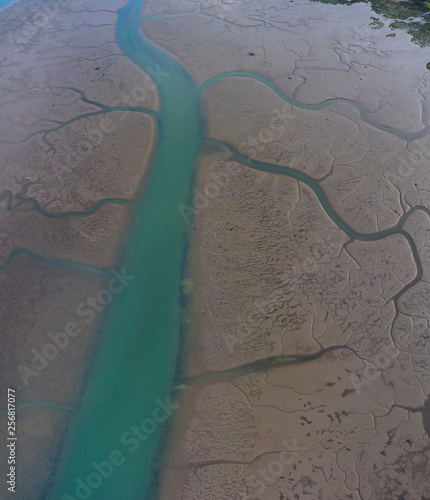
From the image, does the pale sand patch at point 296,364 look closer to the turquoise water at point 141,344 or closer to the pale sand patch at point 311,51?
the turquoise water at point 141,344

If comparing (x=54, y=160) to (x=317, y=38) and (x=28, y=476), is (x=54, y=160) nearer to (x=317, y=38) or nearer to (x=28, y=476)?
(x=28, y=476)

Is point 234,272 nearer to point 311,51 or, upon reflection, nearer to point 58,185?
point 58,185

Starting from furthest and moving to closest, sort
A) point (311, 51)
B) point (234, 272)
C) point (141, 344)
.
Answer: point (311, 51)
point (234, 272)
point (141, 344)

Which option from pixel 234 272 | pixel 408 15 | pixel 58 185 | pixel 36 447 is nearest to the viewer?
pixel 36 447

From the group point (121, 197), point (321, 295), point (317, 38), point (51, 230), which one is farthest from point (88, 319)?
point (317, 38)

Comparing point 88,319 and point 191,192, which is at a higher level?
point 191,192

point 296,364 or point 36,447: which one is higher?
point 296,364

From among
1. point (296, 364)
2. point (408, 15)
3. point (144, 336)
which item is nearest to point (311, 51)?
point (408, 15)

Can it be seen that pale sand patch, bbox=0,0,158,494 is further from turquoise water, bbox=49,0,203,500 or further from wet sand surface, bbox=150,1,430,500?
wet sand surface, bbox=150,1,430,500
